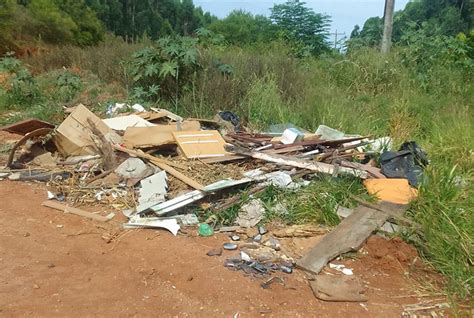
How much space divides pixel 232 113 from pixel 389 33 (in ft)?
17.3

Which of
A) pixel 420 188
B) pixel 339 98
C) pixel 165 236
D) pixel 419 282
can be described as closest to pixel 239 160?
pixel 165 236

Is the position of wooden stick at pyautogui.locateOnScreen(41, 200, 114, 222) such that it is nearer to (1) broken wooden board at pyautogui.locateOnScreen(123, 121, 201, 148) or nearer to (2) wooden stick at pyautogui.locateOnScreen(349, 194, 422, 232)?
(1) broken wooden board at pyautogui.locateOnScreen(123, 121, 201, 148)

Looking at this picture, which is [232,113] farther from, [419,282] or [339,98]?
[419,282]

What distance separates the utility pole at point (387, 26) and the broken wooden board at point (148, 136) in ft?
19.7

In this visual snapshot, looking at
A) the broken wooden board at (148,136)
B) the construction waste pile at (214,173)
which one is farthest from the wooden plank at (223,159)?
the broken wooden board at (148,136)

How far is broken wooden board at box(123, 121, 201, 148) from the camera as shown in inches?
185

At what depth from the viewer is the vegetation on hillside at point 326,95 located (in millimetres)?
3486

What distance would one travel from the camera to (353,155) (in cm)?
468

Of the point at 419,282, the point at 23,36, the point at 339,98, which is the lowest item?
the point at 419,282

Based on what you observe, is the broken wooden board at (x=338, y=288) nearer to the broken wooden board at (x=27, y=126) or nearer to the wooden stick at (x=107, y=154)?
the wooden stick at (x=107, y=154)

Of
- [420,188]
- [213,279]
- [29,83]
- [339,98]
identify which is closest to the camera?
[213,279]

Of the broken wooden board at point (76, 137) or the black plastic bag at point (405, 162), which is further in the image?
the broken wooden board at point (76, 137)

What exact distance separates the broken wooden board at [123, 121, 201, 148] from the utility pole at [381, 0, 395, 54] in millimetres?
5999

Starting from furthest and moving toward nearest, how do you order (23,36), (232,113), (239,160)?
(23,36)
(232,113)
(239,160)
